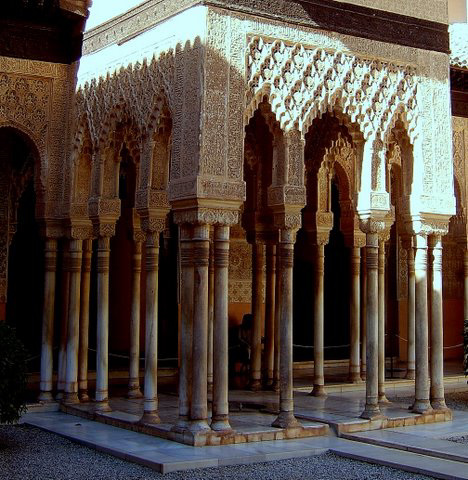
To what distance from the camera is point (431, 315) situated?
9.93m

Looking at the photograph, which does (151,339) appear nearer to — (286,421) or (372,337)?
(286,421)

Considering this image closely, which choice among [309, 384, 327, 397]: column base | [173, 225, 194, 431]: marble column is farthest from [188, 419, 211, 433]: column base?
[309, 384, 327, 397]: column base

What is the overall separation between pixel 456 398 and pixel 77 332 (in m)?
5.63

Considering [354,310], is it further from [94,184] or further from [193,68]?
[193,68]

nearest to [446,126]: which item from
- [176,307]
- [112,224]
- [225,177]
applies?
[225,177]

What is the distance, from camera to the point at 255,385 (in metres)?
12.1

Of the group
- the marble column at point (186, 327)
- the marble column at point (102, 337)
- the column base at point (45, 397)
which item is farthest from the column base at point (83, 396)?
the marble column at point (186, 327)

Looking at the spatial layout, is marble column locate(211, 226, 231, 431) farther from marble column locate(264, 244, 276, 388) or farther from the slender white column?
marble column locate(264, 244, 276, 388)

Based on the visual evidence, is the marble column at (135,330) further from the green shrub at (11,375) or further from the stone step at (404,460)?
the stone step at (404,460)

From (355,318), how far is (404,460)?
491 cm

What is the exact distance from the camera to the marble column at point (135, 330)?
10.5 m

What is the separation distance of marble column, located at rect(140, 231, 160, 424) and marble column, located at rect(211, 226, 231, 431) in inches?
39.0

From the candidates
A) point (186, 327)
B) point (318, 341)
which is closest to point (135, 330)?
point (186, 327)

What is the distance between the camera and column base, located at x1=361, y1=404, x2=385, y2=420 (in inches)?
362
